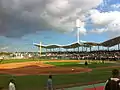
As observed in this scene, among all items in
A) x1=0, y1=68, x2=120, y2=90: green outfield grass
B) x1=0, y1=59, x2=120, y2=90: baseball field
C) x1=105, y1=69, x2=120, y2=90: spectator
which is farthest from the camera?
x1=0, y1=59, x2=120, y2=90: baseball field

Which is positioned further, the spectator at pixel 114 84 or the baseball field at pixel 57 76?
the baseball field at pixel 57 76

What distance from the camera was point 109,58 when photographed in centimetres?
7181

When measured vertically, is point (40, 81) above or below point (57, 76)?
below

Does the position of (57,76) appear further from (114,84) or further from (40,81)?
(114,84)

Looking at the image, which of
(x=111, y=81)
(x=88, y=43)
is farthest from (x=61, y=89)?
(x=88, y=43)

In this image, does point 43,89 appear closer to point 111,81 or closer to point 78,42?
point 111,81

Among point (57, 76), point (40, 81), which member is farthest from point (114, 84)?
point (57, 76)

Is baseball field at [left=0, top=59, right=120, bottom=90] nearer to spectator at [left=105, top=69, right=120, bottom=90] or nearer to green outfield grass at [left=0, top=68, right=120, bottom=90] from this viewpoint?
green outfield grass at [left=0, top=68, right=120, bottom=90]

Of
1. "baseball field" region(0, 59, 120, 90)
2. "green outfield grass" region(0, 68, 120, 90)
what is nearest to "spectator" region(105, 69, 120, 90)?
"baseball field" region(0, 59, 120, 90)

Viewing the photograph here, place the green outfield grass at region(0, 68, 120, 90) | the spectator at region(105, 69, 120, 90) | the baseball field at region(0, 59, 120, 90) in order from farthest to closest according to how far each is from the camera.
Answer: the baseball field at region(0, 59, 120, 90), the green outfield grass at region(0, 68, 120, 90), the spectator at region(105, 69, 120, 90)

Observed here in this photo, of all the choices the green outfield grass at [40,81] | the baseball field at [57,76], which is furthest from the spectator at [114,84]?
the green outfield grass at [40,81]

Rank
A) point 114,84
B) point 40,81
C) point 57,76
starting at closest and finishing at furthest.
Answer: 1. point 114,84
2. point 40,81
3. point 57,76

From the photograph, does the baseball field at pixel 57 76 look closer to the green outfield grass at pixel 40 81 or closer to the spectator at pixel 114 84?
the green outfield grass at pixel 40 81

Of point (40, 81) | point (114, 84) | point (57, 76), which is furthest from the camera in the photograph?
point (57, 76)
